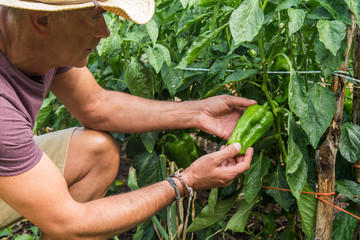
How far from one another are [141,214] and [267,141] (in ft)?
1.90

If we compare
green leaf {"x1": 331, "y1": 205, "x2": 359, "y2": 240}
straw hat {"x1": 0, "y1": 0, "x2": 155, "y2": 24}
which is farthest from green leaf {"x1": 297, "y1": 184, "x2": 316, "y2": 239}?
straw hat {"x1": 0, "y1": 0, "x2": 155, "y2": 24}

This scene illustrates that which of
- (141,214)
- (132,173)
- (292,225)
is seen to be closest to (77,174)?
(132,173)

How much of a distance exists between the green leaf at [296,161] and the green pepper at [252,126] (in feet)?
0.33

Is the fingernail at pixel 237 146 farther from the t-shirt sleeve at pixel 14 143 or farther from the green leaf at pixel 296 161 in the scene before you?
the t-shirt sleeve at pixel 14 143

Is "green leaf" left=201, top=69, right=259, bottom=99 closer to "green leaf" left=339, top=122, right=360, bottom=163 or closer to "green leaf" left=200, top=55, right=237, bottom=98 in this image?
"green leaf" left=200, top=55, right=237, bottom=98

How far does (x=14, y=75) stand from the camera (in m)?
1.44

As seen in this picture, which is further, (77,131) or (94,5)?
(77,131)

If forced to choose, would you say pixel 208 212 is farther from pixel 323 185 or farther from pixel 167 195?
pixel 323 185

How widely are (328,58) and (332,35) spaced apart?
0.33ft

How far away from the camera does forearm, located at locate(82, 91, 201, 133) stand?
1821 millimetres

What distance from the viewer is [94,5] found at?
1253 millimetres

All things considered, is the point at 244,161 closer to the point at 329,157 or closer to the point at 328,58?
the point at 329,157

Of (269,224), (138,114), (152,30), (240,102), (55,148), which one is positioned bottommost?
(269,224)

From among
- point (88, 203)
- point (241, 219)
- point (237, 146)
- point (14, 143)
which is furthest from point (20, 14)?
point (241, 219)
